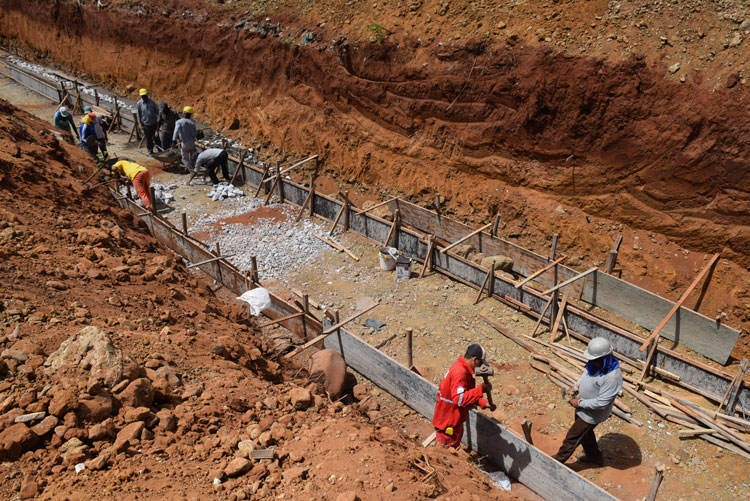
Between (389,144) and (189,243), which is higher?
(389,144)

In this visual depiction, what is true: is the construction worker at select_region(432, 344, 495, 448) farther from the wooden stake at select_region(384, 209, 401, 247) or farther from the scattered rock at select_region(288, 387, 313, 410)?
the wooden stake at select_region(384, 209, 401, 247)

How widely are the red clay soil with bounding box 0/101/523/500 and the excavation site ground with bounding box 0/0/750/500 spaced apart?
25mm

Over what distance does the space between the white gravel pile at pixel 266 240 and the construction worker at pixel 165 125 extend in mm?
3593

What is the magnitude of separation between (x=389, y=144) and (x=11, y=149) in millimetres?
7292

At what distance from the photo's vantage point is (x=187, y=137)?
1261 centimetres

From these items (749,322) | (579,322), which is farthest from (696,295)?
(579,322)

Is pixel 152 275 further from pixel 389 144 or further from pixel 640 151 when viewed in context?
pixel 640 151

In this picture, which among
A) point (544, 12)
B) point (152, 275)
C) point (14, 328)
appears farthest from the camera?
point (544, 12)

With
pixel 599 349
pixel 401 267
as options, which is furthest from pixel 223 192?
pixel 599 349

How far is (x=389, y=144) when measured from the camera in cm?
1216

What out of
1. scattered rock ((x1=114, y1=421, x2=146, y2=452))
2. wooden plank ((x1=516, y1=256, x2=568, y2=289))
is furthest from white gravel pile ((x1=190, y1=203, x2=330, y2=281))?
scattered rock ((x1=114, y1=421, x2=146, y2=452))

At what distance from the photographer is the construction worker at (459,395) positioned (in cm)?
525

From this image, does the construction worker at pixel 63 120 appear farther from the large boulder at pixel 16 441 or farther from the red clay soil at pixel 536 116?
the large boulder at pixel 16 441

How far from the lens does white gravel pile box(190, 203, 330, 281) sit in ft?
32.2
